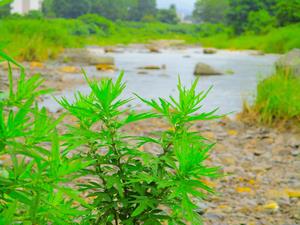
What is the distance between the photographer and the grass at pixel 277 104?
512cm

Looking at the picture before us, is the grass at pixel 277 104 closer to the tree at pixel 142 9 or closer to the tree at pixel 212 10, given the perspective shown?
the tree at pixel 212 10

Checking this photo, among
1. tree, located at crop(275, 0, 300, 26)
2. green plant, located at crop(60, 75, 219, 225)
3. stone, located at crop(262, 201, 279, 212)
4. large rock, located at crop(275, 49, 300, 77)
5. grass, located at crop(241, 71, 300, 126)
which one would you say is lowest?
stone, located at crop(262, 201, 279, 212)

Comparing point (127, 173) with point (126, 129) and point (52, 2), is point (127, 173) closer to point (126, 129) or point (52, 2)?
point (126, 129)

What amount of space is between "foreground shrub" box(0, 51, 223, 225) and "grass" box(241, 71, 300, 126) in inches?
163

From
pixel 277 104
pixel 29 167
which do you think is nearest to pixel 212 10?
pixel 277 104

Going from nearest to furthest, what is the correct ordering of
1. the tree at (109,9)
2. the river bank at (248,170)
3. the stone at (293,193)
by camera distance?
1. the river bank at (248,170)
2. the stone at (293,193)
3. the tree at (109,9)

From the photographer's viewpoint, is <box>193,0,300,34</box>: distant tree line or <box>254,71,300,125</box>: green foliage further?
<box>193,0,300,34</box>: distant tree line

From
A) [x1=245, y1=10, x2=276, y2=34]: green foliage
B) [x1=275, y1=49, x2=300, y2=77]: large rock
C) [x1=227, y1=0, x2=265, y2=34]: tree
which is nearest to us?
[x1=275, y1=49, x2=300, y2=77]: large rock

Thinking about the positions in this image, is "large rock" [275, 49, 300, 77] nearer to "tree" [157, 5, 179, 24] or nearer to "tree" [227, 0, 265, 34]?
"tree" [227, 0, 265, 34]

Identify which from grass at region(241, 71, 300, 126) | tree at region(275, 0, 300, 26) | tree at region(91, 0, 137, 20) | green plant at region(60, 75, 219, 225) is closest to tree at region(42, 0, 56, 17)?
tree at region(91, 0, 137, 20)

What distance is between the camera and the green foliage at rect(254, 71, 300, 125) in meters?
5.11

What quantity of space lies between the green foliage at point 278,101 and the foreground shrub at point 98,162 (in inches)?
163

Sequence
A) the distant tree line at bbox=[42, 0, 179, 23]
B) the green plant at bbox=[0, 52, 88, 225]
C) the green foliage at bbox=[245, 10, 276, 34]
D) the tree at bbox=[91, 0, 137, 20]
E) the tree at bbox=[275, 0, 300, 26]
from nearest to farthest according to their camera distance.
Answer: the green plant at bbox=[0, 52, 88, 225] < the tree at bbox=[275, 0, 300, 26] < the green foliage at bbox=[245, 10, 276, 34] < the distant tree line at bbox=[42, 0, 179, 23] < the tree at bbox=[91, 0, 137, 20]

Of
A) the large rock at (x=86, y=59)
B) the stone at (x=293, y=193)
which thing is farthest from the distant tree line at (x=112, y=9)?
the stone at (x=293, y=193)
